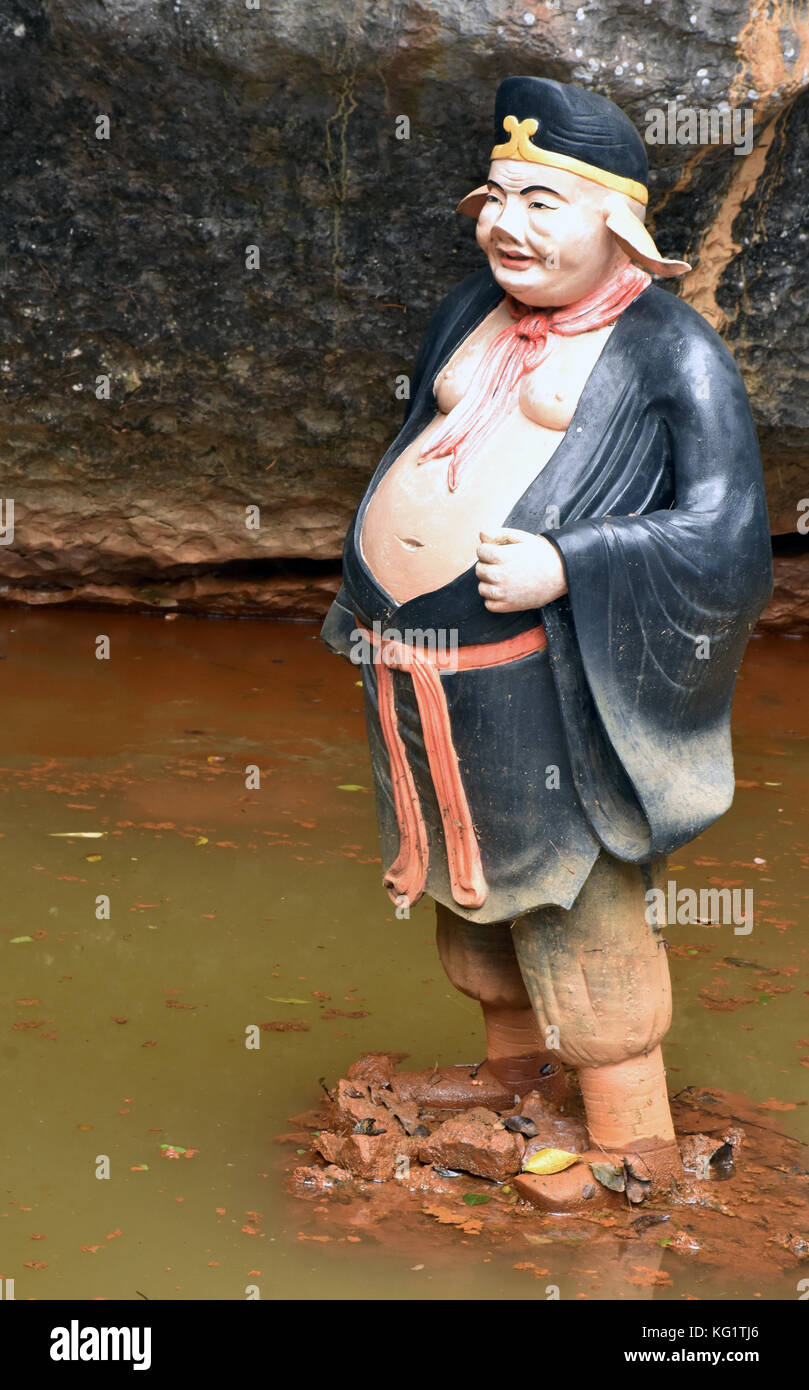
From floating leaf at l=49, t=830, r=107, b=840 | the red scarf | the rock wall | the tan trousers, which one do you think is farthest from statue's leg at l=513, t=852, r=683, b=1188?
the rock wall

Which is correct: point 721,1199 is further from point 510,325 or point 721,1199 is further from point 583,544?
point 510,325

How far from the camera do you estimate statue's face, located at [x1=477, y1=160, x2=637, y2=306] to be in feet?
9.46

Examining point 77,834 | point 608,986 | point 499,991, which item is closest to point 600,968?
point 608,986

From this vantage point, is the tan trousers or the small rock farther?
the small rock

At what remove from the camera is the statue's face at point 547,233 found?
9.46ft

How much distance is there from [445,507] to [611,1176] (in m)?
1.33

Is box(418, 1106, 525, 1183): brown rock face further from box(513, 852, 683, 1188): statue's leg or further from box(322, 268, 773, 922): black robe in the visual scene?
box(322, 268, 773, 922): black robe

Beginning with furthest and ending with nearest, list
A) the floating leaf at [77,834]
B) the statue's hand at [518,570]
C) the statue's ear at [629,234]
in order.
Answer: the floating leaf at [77,834]
the statue's ear at [629,234]
the statue's hand at [518,570]

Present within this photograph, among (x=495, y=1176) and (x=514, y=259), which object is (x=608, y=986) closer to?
(x=495, y=1176)

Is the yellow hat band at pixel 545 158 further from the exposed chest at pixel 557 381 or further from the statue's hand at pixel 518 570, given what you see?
the statue's hand at pixel 518 570

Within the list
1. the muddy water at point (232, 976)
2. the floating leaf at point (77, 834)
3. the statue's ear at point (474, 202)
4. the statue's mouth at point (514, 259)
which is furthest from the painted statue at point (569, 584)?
the floating leaf at point (77, 834)

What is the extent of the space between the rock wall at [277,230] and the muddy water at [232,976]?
2.25ft

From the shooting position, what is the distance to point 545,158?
2883 mm

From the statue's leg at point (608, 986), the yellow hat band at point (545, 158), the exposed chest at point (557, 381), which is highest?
the yellow hat band at point (545, 158)
